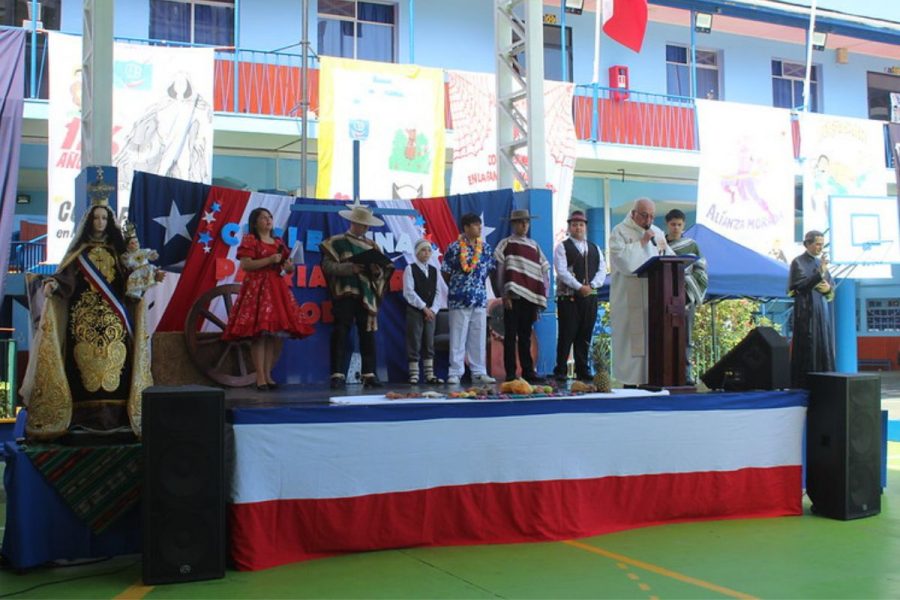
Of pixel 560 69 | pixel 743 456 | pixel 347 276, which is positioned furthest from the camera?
pixel 560 69

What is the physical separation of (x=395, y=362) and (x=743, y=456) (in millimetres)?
3383

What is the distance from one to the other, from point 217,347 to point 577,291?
9.77 feet

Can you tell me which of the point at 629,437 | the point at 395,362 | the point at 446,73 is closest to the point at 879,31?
the point at 446,73

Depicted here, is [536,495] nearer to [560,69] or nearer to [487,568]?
[487,568]

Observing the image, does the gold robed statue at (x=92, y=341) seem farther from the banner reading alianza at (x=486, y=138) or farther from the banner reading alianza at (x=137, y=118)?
the banner reading alianza at (x=486, y=138)

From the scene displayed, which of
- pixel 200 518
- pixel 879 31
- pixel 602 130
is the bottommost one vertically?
pixel 200 518

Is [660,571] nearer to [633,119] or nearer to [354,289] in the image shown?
[354,289]

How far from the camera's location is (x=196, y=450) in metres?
4.62

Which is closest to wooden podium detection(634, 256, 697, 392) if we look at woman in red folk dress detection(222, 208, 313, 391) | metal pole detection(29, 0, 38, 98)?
woman in red folk dress detection(222, 208, 313, 391)

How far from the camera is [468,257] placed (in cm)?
757

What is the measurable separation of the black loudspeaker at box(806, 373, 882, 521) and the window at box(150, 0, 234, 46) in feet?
37.5

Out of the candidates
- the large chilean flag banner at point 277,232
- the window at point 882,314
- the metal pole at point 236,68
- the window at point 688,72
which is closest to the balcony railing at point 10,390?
the large chilean flag banner at point 277,232

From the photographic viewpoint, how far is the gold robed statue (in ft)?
17.7

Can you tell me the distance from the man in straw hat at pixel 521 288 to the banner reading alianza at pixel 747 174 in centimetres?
841
